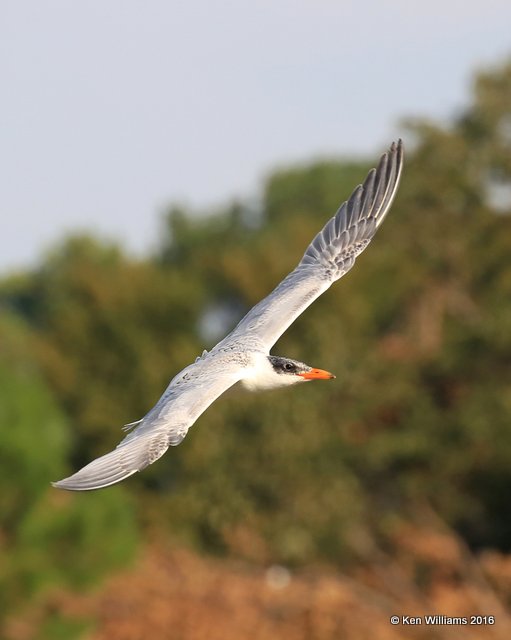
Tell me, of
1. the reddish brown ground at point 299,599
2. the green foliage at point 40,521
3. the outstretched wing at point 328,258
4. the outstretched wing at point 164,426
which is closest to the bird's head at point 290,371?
the outstretched wing at point 328,258

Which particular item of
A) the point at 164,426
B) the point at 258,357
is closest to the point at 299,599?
the point at 258,357

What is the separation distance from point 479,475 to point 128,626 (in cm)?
841

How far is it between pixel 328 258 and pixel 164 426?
12.4 feet

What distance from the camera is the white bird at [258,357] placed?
393 inches

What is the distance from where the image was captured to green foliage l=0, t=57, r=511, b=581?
30516 mm

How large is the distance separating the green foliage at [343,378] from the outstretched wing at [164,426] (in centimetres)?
1641

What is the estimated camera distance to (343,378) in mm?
32750

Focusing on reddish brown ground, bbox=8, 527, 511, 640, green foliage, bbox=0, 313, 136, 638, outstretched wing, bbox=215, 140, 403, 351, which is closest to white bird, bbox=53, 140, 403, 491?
outstretched wing, bbox=215, 140, 403, 351

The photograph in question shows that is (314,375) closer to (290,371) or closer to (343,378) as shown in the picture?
(290,371)

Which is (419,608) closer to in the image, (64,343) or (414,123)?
(414,123)

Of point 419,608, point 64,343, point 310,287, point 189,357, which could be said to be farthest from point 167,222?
point 310,287

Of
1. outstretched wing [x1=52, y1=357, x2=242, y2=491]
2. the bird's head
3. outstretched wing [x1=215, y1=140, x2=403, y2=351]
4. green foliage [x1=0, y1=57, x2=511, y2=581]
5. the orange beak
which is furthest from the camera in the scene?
green foliage [x1=0, y1=57, x2=511, y2=581]

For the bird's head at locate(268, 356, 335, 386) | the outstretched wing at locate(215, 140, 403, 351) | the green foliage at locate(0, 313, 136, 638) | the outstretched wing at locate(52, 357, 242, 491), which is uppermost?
the green foliage at locate(0, 313, 136, 638)

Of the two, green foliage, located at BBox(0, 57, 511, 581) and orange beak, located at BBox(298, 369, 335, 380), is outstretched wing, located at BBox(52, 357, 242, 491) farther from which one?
green foliage, located at BBox(0, 57, 511, 581)
